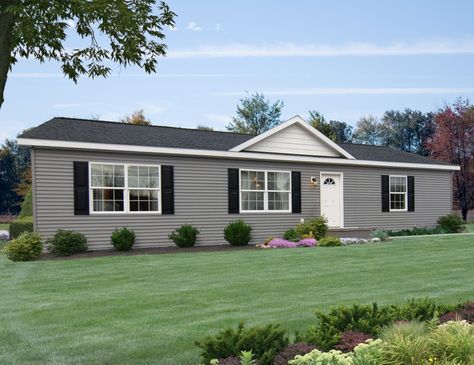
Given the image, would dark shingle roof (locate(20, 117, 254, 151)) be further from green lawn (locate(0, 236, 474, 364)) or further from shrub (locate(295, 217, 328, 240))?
green lawn (locate(0, 236, 474, 364))

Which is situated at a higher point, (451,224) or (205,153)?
(205,153)

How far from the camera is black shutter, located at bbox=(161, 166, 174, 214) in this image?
687 inches

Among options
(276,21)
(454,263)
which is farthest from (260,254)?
(276,21)

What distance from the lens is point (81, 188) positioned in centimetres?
1591

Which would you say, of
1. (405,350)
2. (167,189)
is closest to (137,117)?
(167,189)

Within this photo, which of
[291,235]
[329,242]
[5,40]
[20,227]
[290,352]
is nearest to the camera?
[290,352]

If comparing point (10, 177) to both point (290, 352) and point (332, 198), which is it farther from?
point (290, 352)

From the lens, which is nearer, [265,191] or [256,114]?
[265,191]

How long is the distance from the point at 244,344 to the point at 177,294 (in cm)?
467

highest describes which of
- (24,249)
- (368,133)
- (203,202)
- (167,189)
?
(368,133)

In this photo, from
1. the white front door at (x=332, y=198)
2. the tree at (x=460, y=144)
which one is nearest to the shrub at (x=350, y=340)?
the white front door at (x=332, y=198)

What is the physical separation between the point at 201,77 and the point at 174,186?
6179 millimetres

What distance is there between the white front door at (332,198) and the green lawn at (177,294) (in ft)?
22.2

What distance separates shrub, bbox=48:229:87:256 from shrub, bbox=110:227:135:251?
3.19 feet
